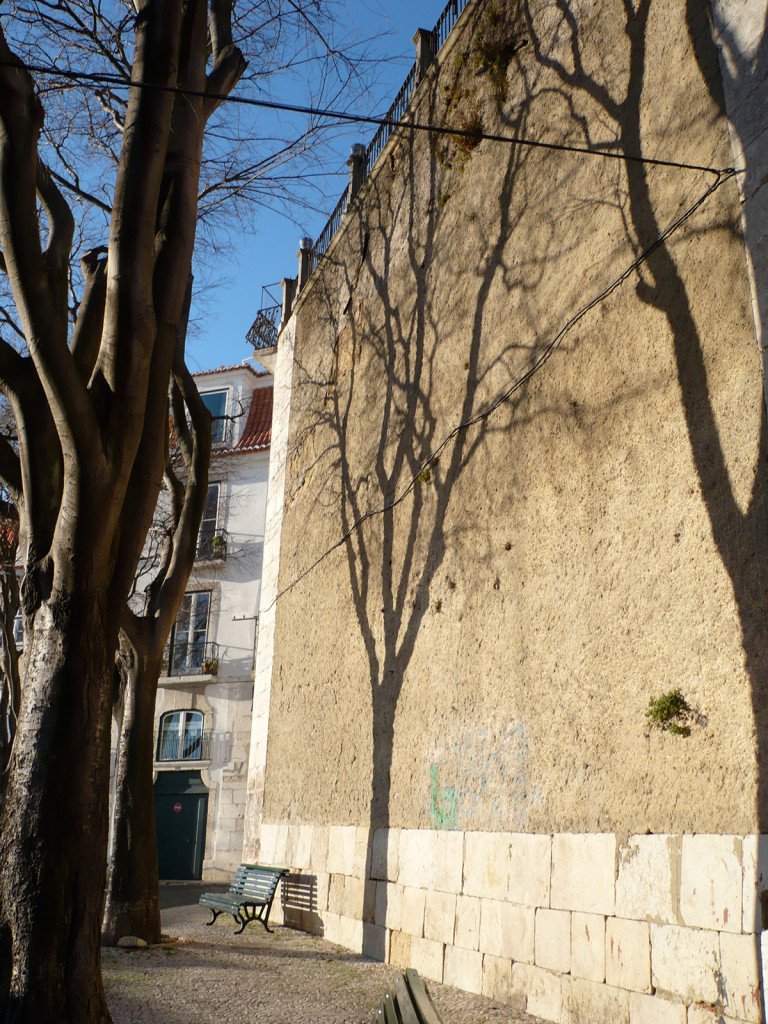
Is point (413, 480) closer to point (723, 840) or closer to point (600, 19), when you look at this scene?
point (600, 19)

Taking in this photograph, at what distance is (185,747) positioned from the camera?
21.4m

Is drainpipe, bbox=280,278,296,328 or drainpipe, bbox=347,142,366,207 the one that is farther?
drainpipe, bbox=280,278,296,328

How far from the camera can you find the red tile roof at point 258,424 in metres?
23.0

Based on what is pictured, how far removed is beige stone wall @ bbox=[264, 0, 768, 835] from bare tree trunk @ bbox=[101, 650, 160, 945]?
174 cm

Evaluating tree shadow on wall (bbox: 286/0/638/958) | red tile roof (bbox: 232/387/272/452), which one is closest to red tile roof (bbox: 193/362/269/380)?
red tile roof (bbox: 232/387/272/452)

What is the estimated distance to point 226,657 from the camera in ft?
70.5

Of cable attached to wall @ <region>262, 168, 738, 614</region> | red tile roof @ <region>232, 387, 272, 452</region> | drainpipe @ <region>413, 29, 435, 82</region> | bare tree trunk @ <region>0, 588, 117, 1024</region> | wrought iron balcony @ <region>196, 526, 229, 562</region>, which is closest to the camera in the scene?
bare tree trunk @ <region>0, 588, 117, 1024</region>

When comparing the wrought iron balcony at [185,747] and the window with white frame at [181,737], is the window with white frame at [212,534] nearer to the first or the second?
the window with white frame at [181,737]

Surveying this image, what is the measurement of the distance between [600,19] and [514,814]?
5.30 metres

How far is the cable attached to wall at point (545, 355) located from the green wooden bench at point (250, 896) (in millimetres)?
3452

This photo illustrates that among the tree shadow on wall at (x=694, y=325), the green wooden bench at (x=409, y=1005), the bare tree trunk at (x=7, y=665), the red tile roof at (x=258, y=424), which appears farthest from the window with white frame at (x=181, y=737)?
the green wooden bench at (x=409, y=1005)

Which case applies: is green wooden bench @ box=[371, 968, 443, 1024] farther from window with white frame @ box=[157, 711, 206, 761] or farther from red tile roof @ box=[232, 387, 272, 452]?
red tile roof @ box=[232, 387, 272, 452]

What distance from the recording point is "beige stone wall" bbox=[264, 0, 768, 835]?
14.6 ft

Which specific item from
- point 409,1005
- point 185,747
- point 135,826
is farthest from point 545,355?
point 185,747
